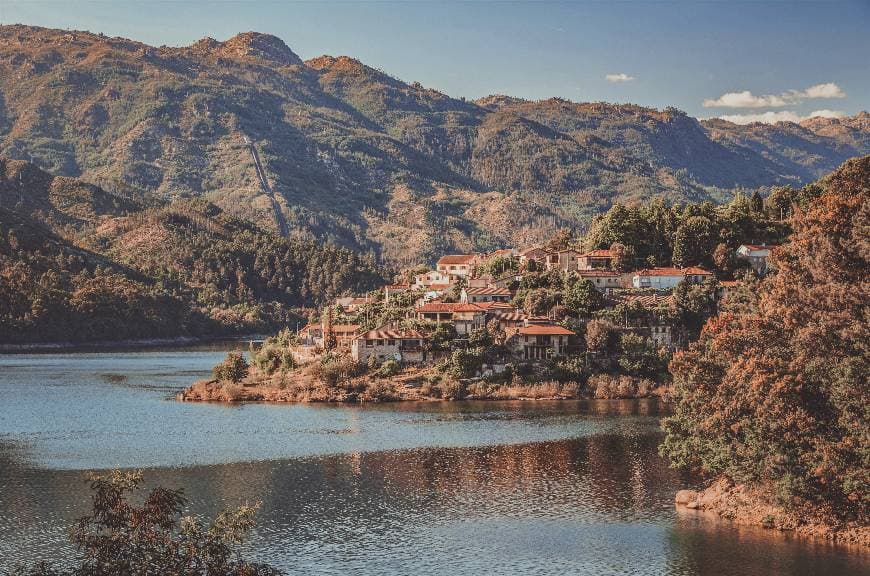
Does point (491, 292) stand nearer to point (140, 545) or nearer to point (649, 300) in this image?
point (649, 300)

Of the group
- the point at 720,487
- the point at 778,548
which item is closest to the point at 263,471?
the point at 720,487

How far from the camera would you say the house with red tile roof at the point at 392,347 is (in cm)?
9806

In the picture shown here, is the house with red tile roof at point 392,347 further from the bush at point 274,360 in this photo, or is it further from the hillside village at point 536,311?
the bush at point 274,360

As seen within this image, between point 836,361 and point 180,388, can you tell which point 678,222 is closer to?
point 180,388

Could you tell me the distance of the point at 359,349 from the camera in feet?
323

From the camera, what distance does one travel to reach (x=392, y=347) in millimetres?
98312

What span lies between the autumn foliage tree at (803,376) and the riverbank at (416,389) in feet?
138

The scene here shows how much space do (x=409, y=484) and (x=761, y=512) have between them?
18.7m

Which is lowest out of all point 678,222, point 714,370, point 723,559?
point 723,559

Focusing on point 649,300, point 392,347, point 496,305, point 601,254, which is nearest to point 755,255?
point 601,254

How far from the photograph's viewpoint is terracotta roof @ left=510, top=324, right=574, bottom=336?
97.3m

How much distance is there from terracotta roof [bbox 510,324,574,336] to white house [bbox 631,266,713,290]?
15514 millimetres


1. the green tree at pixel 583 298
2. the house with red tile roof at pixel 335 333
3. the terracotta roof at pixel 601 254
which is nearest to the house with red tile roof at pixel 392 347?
the house with red tile roof at pixel 335 333

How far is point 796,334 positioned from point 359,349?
2246 inches
